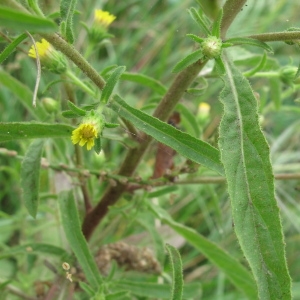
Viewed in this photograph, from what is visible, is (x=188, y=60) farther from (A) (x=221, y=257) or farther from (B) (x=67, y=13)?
(A) (x=221, y=257)

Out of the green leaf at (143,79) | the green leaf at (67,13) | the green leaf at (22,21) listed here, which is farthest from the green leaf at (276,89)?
the green leaf at (22,21)

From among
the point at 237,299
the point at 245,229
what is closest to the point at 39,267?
the point at 237,299

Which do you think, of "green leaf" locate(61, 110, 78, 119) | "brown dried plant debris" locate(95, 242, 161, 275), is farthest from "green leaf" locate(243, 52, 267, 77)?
"brown dried plant debris" locate(95, 242, 161, 275)

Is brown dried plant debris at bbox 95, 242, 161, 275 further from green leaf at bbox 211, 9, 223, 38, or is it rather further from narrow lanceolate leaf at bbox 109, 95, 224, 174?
green leaf at bbox 211, 9, 223, 38

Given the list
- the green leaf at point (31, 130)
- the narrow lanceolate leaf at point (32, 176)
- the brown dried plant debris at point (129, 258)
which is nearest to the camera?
the green leaf at point (31, 130)

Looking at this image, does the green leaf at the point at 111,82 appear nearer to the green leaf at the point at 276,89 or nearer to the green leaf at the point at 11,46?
the green leaf at the point at 11,46

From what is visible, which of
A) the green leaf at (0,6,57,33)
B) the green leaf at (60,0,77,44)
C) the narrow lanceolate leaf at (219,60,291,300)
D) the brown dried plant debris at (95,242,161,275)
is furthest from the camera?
the brown dried plant debris at (95,242,161,275)
